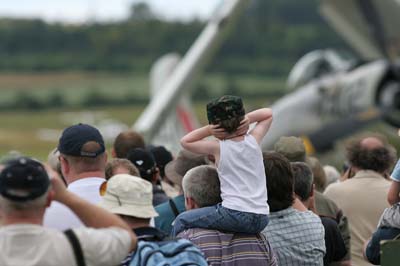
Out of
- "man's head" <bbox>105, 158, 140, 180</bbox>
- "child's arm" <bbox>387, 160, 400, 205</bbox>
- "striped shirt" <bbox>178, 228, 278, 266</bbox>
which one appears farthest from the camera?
"man's head" <bbox>105, 158, 140, 180</bbox>

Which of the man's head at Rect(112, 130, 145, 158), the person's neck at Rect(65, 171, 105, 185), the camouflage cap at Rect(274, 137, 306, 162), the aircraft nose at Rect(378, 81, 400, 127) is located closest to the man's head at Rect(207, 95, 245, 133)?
the person's neck at Rect(65, 171, 105, 185)

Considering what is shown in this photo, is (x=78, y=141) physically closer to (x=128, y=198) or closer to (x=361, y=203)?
(x=128, y=198)

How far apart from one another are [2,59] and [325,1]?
171ft

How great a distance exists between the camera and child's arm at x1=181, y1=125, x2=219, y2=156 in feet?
16.3

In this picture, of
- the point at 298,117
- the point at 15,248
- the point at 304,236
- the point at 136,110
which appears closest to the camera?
the point at 15,248

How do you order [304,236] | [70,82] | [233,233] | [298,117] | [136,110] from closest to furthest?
[233,233] < [304,236] < [298,117] < [136,110] < [70,82]

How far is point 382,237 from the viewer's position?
17.3 feet

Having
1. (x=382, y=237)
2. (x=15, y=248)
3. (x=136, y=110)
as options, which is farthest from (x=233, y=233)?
(x=136, y=110)

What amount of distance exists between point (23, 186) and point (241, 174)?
1.39 metres

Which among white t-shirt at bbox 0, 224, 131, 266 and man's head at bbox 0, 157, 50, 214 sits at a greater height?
man's head at bbox 0, 157, 50, 214

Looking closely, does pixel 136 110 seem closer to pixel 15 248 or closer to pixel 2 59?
pixel 2 59

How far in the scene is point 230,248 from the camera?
4812mm

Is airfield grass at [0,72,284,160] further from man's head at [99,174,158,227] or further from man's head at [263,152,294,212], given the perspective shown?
man's head at [99,174,158,227]

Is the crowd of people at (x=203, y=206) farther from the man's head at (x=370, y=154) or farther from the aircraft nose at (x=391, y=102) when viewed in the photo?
the aircraft nose at (x=391, y=102)
